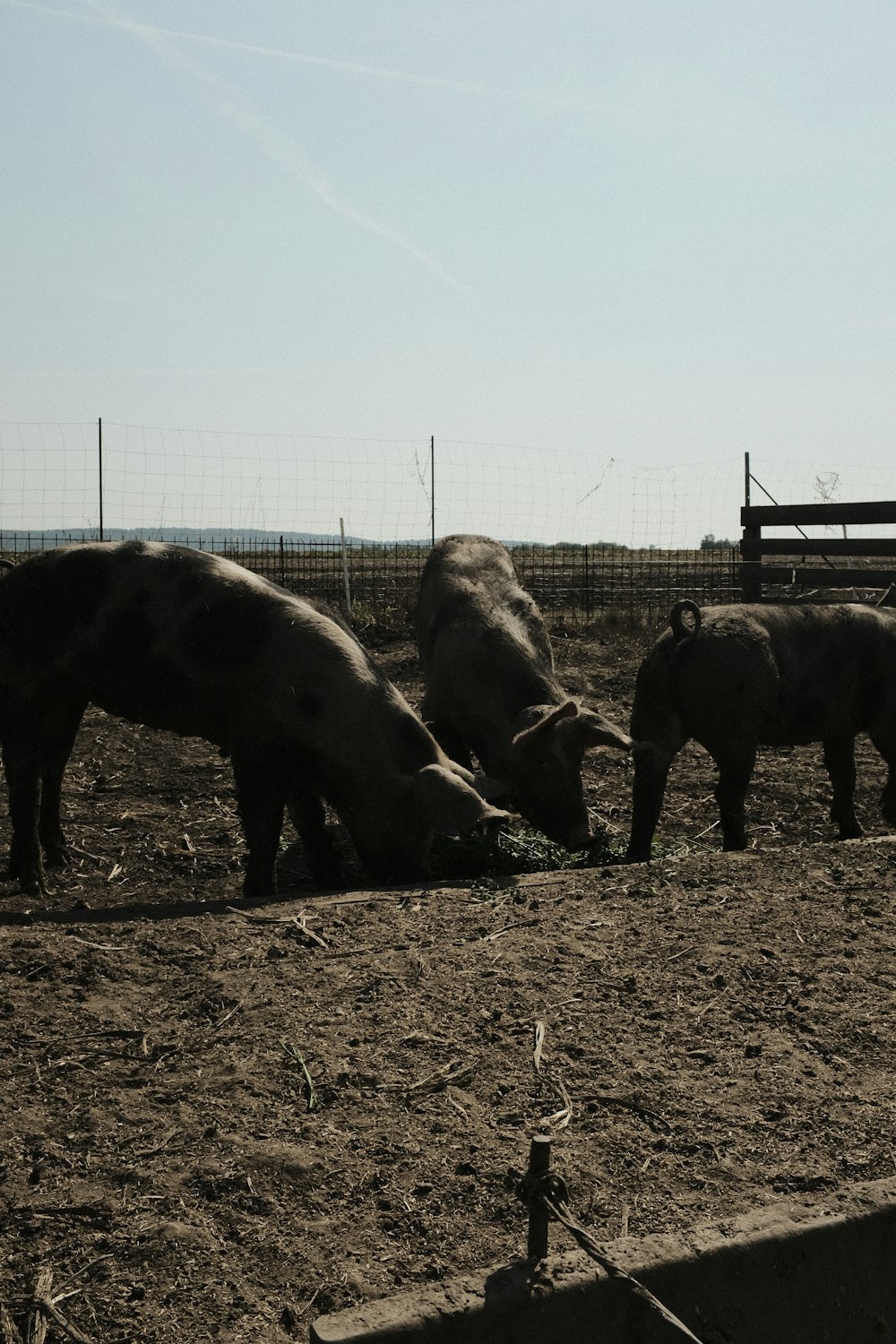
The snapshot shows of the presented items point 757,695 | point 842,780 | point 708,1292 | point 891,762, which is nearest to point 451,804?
point 757,695

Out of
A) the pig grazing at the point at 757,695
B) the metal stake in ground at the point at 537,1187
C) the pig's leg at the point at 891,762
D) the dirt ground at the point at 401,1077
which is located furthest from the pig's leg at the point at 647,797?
the metal stake in ground at the point at 537,1187

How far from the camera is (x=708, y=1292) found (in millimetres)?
2576

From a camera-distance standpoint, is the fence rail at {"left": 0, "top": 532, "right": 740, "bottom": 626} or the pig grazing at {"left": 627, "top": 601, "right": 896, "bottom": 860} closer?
the pig grazing at {"left": 627, "top": 601, "right": 896, "bottom": 860}

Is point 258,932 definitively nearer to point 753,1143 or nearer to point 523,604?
point 753,1143

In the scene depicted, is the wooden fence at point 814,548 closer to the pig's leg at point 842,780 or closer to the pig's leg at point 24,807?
the pig's leg at point 842,780

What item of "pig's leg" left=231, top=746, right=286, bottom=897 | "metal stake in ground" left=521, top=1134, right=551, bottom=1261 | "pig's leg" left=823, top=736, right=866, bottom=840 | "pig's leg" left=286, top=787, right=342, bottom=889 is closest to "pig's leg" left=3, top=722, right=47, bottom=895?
"pig's leg" left=231, top=746, right=286, bottom=897

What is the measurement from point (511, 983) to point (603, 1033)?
1.30 feet

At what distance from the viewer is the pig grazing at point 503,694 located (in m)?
6.13

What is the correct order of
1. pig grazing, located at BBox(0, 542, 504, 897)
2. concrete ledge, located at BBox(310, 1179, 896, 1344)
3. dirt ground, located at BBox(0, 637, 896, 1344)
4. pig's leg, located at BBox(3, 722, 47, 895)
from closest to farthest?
concrete ledge, located at BBox(310, 1179, 896, 1344), dirt ground, located at BBox(0, 637, 896, 1344), pig grazing, located at BBox(0, 542, 504, 897), pig's leg, located at BBox(3, 722, 47, 895)

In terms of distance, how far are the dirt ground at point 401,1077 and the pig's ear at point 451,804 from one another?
32 centimetres

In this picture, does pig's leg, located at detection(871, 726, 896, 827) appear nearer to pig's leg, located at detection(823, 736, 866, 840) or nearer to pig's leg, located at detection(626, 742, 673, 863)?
pig's leg, located at detection(823, 736, 866, 840)

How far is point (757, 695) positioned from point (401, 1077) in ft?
12.7

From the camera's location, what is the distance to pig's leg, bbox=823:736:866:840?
703cm

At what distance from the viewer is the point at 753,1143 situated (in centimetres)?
295
